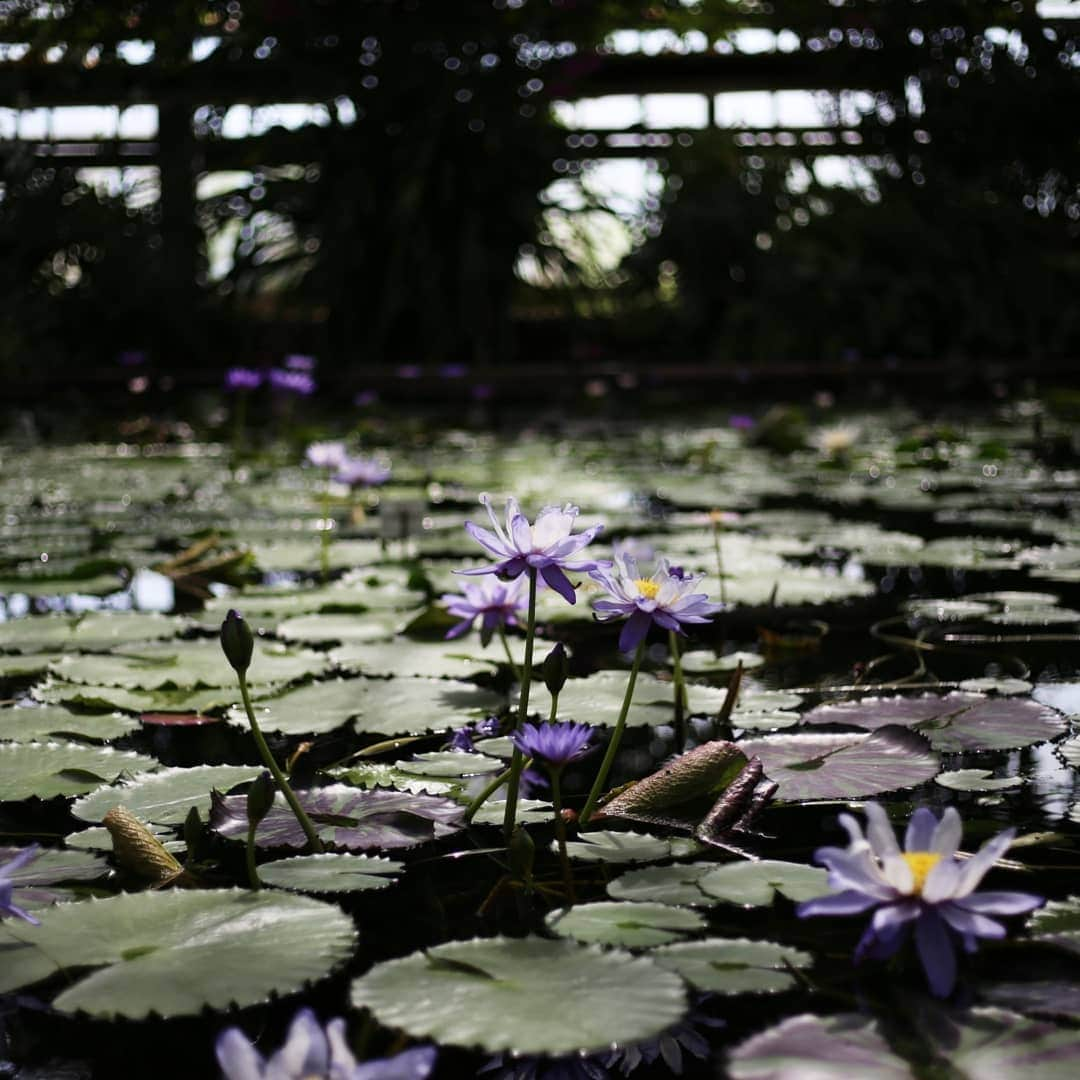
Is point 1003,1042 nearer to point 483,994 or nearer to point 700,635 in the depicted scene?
point 483,994

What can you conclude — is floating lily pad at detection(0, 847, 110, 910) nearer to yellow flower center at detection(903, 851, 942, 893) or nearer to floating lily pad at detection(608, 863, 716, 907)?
floating lily pad at detection(608, 863, 716, 907)

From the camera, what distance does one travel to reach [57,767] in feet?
2.62

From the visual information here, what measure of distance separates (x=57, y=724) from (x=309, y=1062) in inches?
23.1

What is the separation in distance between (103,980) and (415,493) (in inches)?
70.4

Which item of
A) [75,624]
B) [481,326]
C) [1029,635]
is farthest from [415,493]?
[481,326]

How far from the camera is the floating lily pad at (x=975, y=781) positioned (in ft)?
2.38

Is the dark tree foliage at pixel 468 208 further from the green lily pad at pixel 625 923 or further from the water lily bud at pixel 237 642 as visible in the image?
the green lily pad at pixel 625 923

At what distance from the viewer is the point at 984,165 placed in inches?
210

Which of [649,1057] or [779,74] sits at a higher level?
[779,74]

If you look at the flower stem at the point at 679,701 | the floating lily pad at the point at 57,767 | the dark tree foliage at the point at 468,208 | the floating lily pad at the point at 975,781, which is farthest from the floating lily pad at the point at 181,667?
the dark tree foliage at the point at 468,208

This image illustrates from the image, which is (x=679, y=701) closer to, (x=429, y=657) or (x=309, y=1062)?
(x=429, y=657)

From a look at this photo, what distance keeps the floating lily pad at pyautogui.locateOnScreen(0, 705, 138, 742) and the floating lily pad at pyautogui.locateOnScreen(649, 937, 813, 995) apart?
1.64ft

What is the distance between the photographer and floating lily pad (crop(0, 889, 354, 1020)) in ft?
1.61

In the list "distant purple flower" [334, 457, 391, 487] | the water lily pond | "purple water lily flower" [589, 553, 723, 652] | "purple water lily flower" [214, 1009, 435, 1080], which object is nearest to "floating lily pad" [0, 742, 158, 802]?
the water lily pond
